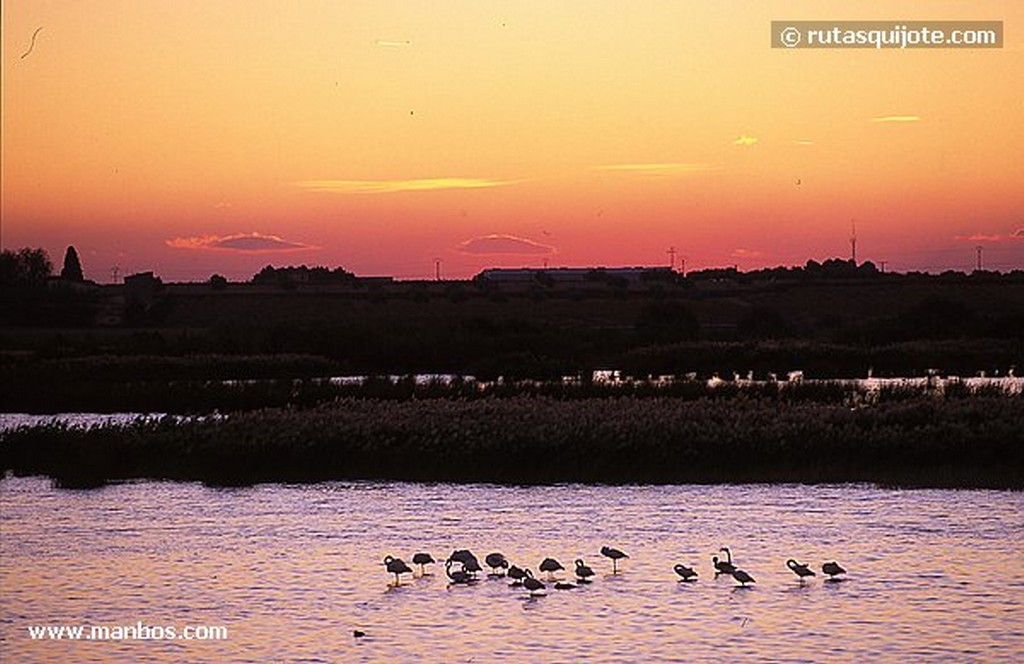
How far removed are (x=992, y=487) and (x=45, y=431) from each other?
21.4 m

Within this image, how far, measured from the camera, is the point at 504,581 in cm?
2600

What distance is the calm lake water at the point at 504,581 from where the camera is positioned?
72.3ft

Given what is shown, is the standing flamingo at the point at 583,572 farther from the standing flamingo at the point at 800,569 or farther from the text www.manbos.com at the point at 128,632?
the text www.manbos.com at the point at 128,632

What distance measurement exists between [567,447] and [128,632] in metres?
15.5

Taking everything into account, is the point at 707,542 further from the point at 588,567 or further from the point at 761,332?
the point at 761,332

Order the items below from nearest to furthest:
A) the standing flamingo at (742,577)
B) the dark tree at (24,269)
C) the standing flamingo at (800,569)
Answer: the standing flamingo at (742,577)
the standing flamingo at (800,569)
the dark tree at (24,269)

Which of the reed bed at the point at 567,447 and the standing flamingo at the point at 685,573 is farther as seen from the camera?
the reed bed at the point at 567,447

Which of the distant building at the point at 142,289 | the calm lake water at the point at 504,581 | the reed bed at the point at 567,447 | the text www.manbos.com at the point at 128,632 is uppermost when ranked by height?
the distant building at the point at 142,289

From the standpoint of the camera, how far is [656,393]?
5134cm

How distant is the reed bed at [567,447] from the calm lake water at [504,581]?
78 cm

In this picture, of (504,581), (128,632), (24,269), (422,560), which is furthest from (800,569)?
(24,269)

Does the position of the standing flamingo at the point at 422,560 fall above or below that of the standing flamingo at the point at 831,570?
above

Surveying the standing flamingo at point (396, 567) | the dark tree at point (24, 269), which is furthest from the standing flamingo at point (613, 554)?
the dark tree at point (24, 269)

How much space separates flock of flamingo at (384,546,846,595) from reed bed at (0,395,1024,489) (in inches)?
407
